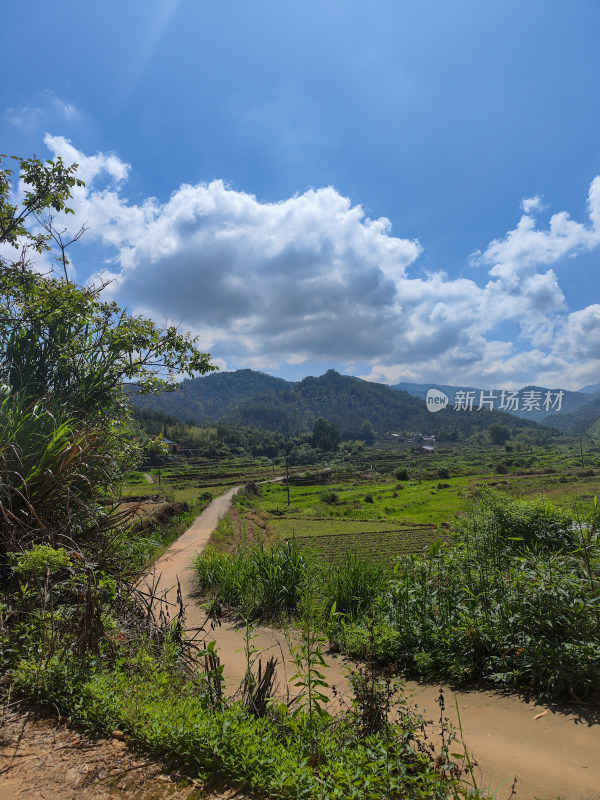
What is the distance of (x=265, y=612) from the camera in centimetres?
716

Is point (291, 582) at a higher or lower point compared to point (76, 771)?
lower

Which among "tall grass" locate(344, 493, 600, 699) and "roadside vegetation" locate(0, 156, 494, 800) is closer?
"roadside vegetation" locate(0, 156, 494, 800)

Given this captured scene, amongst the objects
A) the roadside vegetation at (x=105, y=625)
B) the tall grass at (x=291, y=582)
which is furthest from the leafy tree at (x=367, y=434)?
the roadside vegetation at (x=105, y=625)

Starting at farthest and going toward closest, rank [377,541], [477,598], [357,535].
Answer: [357,535] → [377,541] → [477,598]

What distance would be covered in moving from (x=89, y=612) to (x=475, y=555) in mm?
4458

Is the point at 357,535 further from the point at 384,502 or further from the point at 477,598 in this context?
the point at 477,598

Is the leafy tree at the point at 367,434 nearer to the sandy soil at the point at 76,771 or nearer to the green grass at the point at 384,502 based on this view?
the green grass at the point at 384,502

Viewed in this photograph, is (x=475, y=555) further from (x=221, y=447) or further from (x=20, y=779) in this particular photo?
→ (x=221, y=447)

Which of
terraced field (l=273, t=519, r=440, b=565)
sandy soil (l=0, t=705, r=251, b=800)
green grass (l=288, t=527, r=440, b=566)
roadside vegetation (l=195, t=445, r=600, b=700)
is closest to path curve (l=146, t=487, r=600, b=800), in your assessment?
roadside vegetation (l=195, t=445, r=600, b=700)

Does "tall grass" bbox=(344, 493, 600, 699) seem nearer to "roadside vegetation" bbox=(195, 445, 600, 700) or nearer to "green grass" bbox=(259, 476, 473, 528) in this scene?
"roadside vegetation" bbox=(195, 445, 600, 700)

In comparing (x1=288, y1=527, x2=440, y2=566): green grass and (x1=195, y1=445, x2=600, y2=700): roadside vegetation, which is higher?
(x1=195, y1=445, x2=600, y2=700): roadside vegetation

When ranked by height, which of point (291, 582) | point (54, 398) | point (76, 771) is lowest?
point (291, 582)

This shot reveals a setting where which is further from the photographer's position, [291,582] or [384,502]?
[384,502]

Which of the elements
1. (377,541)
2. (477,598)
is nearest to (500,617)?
(477,598)
